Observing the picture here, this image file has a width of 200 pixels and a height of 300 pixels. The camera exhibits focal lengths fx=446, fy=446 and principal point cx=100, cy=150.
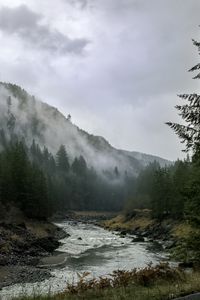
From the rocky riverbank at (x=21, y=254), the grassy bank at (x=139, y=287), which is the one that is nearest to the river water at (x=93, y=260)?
the rocky riverbank at (x=21, y=254)

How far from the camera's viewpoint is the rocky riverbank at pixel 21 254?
131 feet

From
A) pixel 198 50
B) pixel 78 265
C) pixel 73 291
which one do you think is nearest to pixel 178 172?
pixel 78 265

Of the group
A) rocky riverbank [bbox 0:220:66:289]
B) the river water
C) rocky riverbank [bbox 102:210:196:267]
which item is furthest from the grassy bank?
rocky riverbank [bbox 102:210:196:267]

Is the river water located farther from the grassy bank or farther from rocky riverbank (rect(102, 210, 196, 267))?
the grassy bank

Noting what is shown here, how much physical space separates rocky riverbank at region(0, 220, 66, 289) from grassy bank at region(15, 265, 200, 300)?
22739 mm

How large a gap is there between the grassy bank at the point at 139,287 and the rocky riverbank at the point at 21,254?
2274 centimetres

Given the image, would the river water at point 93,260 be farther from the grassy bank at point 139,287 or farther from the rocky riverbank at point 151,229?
the grassy bank at point 139,287

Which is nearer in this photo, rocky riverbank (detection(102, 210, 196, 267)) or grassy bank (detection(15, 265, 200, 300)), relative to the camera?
grassy bank (detection(15, 265, 200, 300))

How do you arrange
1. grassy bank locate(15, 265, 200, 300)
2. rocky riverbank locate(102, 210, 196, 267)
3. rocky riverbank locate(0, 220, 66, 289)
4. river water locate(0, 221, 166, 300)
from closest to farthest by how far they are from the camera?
grassy bank locate(15, 265, 200, 300), river water locate(0, 221, 166, 300), rocky riverbank locate(0, 220, 66, 289), rocky riverbank locate(102, 210, 196, 267)

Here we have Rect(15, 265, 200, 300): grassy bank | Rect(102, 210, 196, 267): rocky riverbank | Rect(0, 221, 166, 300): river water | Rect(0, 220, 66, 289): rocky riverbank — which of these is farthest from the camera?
Rect(102, 210, 196, 267): rocky riverbank

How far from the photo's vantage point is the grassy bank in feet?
38.8

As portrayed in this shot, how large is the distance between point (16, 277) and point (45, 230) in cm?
5243

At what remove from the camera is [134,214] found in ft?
449

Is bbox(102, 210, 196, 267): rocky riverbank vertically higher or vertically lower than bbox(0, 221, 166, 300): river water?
higher
